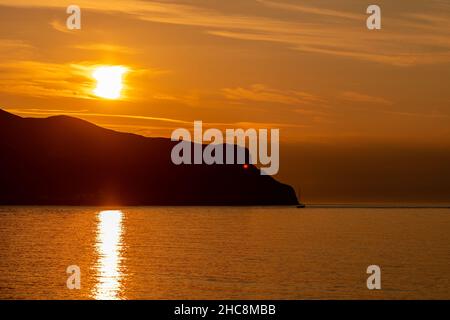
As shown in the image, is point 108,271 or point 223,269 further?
point 223,269

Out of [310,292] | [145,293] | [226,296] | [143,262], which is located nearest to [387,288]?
[310,292]

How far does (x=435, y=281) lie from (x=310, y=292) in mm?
15150

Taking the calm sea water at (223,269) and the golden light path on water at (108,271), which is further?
the calm sea water at (223,269)

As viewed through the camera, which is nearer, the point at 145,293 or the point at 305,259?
the point at 145,293

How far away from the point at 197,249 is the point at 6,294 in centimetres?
5272

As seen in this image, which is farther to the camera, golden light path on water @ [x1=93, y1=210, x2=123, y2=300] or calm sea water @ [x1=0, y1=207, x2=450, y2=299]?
calm sea water @ [x1=0, y1=207, x2=450, y2=299]
